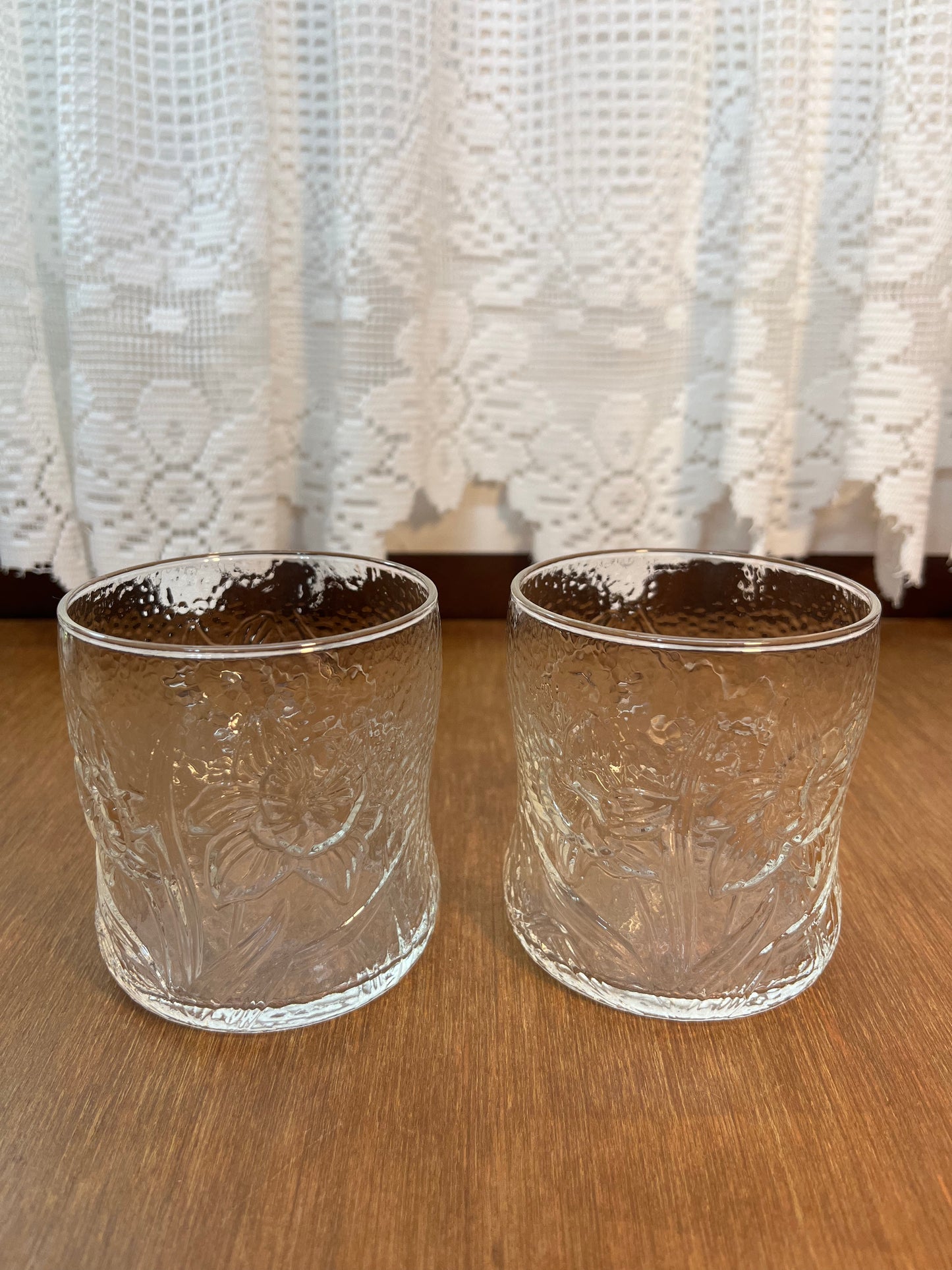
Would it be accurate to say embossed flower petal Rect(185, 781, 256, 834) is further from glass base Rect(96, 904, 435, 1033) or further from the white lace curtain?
the white lace curtain

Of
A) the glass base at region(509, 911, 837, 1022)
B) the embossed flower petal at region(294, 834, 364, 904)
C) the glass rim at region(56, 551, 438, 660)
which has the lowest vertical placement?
the glass base at region(509, 911, 837, 1022)

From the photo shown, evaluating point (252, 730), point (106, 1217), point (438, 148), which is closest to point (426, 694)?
point (252, 730)

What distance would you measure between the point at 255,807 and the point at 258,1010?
77 millimetres

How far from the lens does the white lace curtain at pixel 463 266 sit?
0.72m

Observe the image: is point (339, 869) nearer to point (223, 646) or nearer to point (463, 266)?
point (223, 646)

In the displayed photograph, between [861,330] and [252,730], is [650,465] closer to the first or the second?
[861,330]

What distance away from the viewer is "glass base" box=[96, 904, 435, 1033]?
0.37m

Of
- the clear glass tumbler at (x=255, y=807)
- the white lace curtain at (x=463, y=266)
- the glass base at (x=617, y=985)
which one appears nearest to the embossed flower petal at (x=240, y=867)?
the clear glass tumbler at (x=255, y=807)

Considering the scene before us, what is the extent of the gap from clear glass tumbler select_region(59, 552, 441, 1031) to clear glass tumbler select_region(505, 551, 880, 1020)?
5 cm

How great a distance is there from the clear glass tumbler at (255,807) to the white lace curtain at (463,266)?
403mm

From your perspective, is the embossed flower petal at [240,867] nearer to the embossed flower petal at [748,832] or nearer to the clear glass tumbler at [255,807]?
the clear glass tumbler at [255,807]

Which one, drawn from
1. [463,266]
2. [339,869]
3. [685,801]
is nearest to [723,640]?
[685,801]

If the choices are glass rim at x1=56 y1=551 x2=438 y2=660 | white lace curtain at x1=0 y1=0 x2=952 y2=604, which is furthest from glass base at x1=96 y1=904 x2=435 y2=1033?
white lace curtain at x1=0 y1=0 x2=952 y2=604

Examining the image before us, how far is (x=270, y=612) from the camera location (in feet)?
1.52
